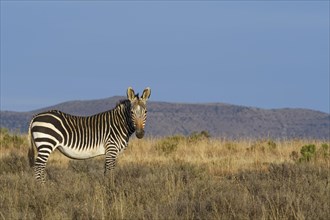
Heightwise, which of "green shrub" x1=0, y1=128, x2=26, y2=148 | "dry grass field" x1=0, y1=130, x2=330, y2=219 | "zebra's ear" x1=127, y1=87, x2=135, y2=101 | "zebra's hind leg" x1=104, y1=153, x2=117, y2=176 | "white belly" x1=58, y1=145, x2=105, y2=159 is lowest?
"dry grass field" x1=0, y1=130, x2=330, y2=219

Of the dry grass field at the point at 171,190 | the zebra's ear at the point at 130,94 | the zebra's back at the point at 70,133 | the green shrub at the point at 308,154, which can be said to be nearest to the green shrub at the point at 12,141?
the dry grass field at the point at 171,190

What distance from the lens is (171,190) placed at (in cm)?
1240

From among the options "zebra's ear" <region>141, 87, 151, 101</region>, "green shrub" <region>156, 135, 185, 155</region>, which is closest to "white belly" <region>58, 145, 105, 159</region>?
"zebra's ear" <region>141, 87, 151, 101</region>

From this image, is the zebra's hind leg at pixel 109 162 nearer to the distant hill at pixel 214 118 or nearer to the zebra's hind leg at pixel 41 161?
the zebra's hind leg at pixel 41 161

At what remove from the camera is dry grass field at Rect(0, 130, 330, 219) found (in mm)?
10188

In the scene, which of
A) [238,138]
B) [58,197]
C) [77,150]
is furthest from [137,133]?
[238,138]

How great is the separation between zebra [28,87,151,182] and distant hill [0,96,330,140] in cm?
8098

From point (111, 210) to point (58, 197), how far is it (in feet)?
5.01

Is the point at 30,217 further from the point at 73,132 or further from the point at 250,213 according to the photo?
the point at 73,132

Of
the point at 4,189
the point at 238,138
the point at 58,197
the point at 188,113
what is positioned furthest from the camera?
the point at 188,113

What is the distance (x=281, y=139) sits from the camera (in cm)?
2573

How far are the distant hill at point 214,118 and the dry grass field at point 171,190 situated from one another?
78064 mm

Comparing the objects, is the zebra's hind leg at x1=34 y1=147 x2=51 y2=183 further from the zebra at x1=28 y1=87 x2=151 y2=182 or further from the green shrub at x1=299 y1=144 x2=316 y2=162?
the green shrub at x1=299 y1=144 x2=316 y2=162

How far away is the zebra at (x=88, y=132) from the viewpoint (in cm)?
1505
